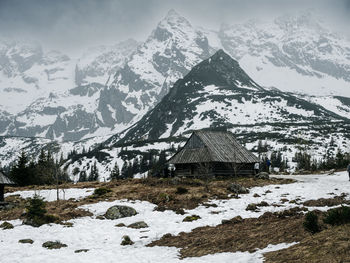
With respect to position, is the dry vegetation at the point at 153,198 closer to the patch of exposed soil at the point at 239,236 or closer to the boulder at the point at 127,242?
the patch of exposed soil at the point at 239,236

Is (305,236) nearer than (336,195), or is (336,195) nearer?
(305,236)

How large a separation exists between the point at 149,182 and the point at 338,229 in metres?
37.6

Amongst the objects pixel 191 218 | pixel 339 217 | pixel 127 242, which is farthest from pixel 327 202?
pixel 127 242

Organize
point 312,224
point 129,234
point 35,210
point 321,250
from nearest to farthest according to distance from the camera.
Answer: point 321,250 < point 312,224 < point 129,234 < point 35,210

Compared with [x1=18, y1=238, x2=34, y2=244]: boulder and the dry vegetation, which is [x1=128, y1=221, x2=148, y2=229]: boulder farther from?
[x1=18, y1=238, x2=34, y2=244]: boulder

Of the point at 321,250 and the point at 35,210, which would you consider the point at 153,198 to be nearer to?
the point at 35,210

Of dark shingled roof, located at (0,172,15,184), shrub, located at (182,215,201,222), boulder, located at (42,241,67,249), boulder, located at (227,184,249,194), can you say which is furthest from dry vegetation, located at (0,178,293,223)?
boulder, located at (42,241,67,249)

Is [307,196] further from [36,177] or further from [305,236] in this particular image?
[36,177]

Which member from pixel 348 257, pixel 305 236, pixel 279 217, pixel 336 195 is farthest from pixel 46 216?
pixel 336 195

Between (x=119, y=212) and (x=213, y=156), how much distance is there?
32.3 metres

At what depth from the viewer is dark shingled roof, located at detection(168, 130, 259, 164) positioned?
200 ft

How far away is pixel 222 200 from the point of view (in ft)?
114

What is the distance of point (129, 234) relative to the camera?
2402 cm

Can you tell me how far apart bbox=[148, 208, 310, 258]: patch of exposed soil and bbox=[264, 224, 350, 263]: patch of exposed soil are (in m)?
1.73
